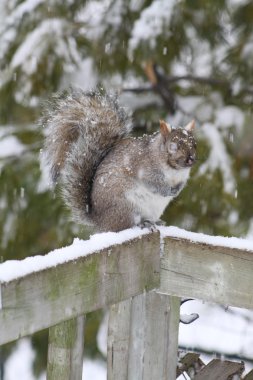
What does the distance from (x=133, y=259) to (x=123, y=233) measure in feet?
0.16

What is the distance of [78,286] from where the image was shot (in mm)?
1256

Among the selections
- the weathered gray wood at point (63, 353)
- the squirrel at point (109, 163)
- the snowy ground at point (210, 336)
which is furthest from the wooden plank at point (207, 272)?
the snowy ground at point (210, 336)

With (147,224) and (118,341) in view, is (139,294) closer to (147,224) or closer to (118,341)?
(118,341)

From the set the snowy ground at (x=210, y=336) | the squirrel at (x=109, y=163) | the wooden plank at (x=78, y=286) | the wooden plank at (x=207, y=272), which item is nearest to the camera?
the wooden plank at (x=78, y=286)

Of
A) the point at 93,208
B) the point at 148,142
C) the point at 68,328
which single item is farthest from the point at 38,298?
the point at 148,142

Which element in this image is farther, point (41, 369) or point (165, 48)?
point (41, 369)

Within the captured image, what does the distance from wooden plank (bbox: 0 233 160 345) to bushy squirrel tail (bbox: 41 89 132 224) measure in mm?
505

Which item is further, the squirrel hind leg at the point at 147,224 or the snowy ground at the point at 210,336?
the snowy ground at the point at 210,336

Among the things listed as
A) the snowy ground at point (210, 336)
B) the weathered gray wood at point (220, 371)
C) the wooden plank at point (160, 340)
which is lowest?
the snowy ground at point (210, 336)

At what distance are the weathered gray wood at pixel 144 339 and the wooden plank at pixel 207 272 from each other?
0.14 feet

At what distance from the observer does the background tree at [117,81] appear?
2963 mm

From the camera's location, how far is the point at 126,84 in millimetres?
3311

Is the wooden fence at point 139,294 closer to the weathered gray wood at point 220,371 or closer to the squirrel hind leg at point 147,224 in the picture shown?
the weathered gray wood at point 220,371

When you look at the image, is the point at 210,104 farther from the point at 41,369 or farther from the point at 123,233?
the point at 123,233
